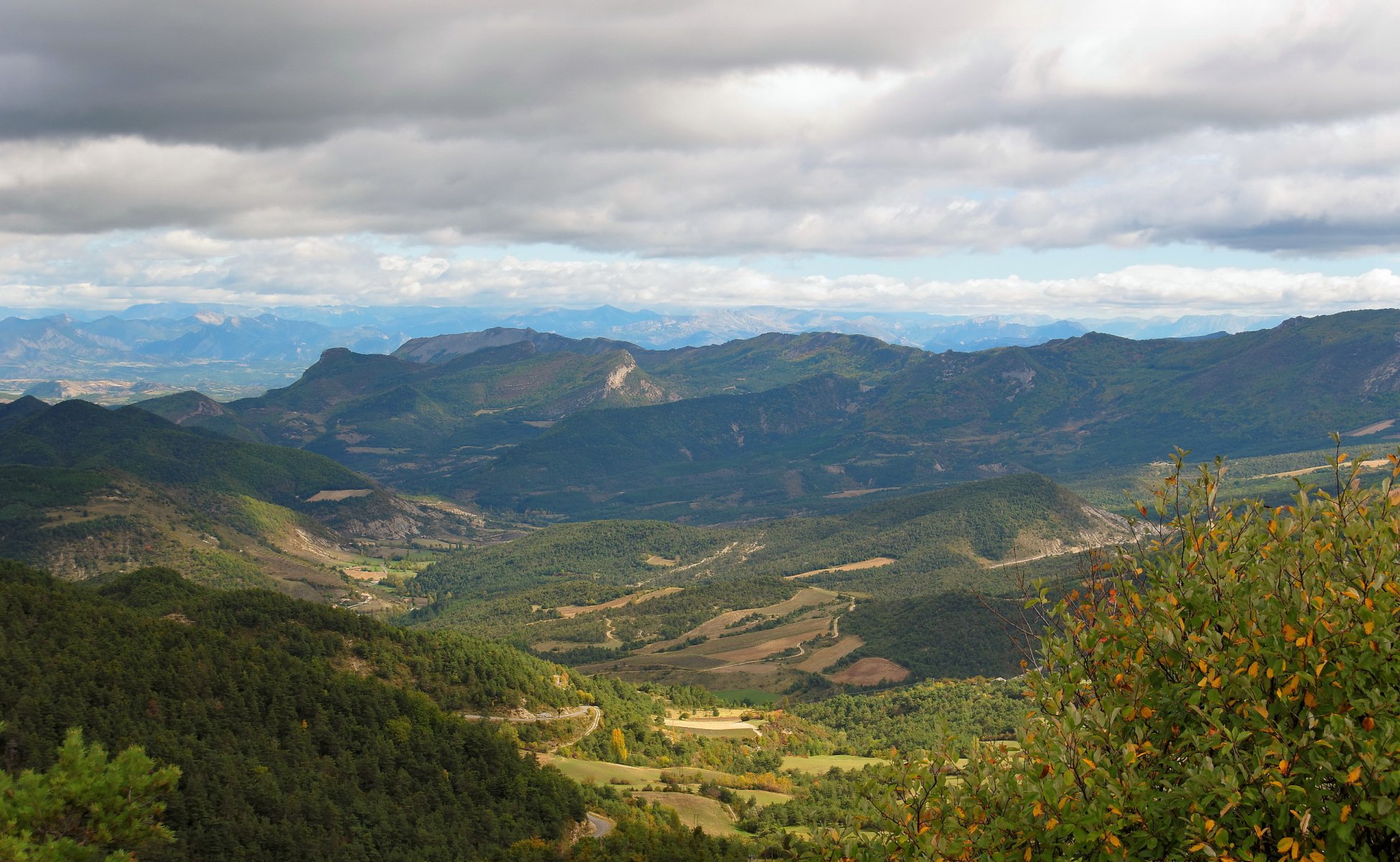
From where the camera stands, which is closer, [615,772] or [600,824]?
[600,824]

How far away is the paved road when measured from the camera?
94.9 meters

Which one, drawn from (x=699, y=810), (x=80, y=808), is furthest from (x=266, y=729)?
(x=699, y=810)

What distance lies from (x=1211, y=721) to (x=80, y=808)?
5075cm

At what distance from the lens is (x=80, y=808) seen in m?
47.2

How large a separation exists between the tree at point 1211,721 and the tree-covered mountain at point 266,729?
58.7 metres

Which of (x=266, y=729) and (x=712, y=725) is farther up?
(x=266, y=729)

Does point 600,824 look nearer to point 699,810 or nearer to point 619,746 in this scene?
point 699,810

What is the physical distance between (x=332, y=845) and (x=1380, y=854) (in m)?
75.7

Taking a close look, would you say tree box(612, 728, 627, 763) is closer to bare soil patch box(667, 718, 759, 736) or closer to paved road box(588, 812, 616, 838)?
bare soil patch box(667, 718, 759, 736)

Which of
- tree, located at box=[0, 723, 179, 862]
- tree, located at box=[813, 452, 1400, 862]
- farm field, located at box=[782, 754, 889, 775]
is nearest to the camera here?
tree, located at box=[813, 452, 1400, 862]

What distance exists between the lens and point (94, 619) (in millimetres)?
93562

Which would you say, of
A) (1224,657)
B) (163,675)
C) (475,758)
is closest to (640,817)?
(475,758)

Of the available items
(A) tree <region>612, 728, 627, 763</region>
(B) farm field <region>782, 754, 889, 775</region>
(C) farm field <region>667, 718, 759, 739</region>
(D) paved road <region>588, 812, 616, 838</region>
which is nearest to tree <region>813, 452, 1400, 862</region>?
(D) paved road <region>588, 812, 616, 838</region>

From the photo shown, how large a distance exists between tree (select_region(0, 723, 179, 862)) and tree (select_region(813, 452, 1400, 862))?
39091 mm
